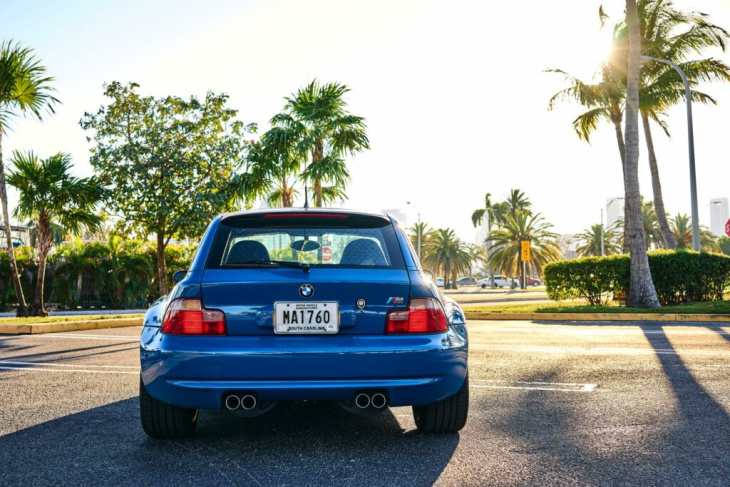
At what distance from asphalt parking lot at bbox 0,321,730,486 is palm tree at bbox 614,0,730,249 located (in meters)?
18.3

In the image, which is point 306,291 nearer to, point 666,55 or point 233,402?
point 233,402

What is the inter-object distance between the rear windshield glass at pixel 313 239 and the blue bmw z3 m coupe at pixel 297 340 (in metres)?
0.15

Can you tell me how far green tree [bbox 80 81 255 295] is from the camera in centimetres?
1941

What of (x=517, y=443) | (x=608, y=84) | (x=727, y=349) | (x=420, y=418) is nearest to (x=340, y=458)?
(x=420, y=418)

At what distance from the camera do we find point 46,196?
1831 cm

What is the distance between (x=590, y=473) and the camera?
11.2 feet

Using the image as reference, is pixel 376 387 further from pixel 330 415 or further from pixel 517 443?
pixel 330 415

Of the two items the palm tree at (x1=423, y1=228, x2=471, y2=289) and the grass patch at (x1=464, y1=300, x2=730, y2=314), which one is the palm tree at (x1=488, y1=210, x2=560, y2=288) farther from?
the grass patch at (x1=464, y1=300, x2=730, y2=314)

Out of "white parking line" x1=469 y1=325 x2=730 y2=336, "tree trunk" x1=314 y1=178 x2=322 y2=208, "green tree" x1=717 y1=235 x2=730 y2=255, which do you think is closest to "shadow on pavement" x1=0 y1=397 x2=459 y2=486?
"white parking line" x1=469 y1=325 x2=730 y2=336

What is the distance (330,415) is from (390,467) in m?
1.52

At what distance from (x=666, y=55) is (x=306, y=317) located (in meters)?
23.6

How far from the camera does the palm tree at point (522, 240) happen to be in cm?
6212

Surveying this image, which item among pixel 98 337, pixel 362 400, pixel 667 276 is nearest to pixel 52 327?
pixel 98 337

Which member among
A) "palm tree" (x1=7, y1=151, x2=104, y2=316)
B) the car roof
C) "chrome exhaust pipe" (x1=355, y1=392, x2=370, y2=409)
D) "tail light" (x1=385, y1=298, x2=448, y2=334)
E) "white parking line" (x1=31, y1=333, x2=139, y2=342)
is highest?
"palm tree" (x1=7, y1=151, x2=104, y2=316)
